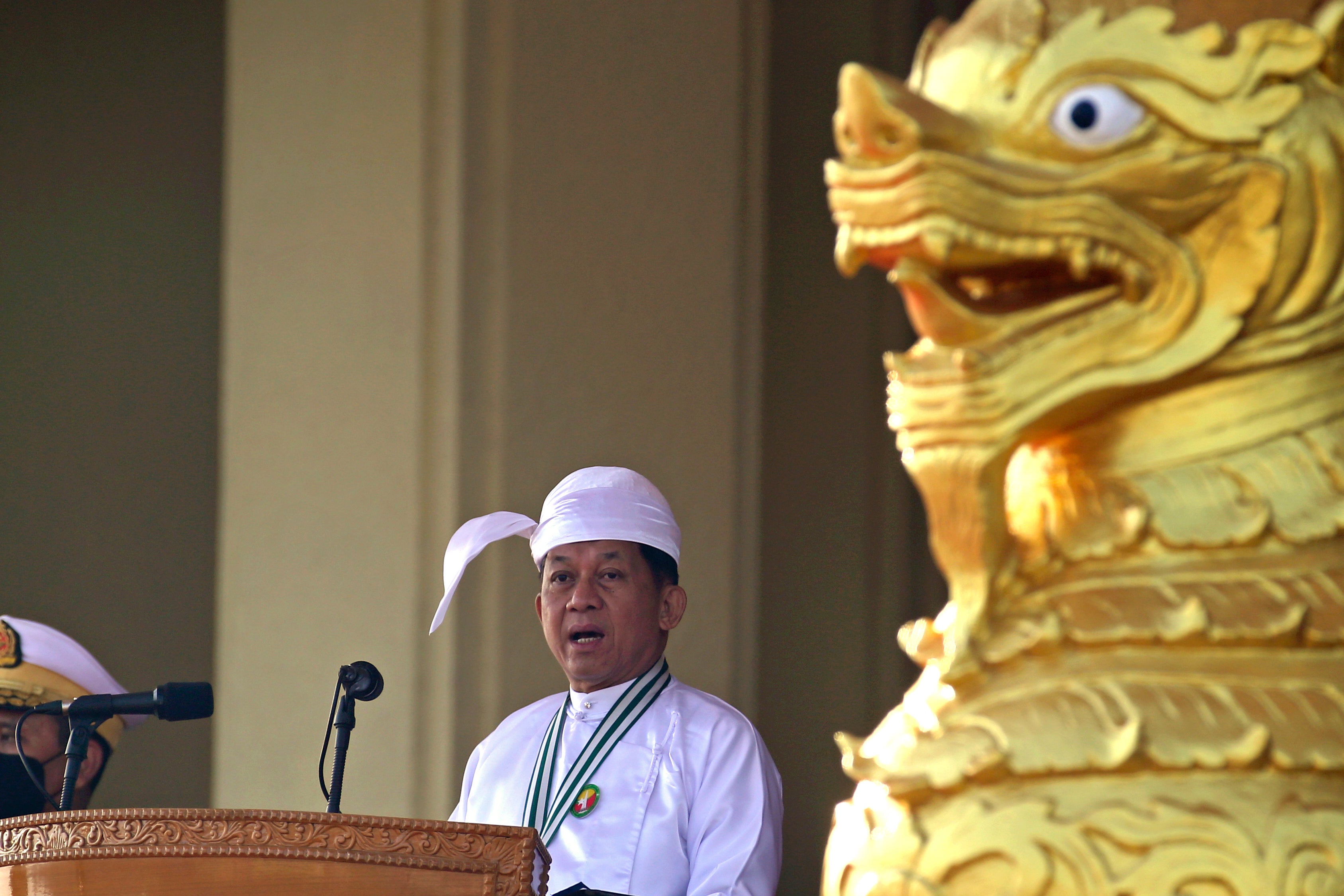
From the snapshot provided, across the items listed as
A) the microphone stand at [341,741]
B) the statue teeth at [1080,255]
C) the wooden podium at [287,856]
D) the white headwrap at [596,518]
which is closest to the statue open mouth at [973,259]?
the statue teeth at [1080,255]

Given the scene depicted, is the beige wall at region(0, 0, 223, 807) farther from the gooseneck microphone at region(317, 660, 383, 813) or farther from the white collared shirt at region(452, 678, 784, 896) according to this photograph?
the gooseneck microphone at region(317, 660, 383, 813)

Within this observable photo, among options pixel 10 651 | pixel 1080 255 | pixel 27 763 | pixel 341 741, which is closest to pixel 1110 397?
pixel 1080 255

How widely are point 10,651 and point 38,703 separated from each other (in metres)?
0.11

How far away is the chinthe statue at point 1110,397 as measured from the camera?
3.42 feet

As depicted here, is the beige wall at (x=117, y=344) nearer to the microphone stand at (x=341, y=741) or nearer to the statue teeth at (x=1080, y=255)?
the microphone stand at (x=341, y=741)

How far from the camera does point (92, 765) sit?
3268mm

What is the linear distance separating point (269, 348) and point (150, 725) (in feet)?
4.41

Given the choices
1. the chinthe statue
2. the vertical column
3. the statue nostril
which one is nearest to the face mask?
the vertical column

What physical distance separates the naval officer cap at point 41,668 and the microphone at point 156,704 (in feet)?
2.46

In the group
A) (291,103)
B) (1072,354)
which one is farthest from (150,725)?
(1072,354)

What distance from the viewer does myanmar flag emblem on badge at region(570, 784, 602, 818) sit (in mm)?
2883

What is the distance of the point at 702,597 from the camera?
4410 mm

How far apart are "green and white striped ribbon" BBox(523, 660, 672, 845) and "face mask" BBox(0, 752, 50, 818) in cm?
87

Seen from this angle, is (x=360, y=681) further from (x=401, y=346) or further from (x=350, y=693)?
(x=401, y=346)
